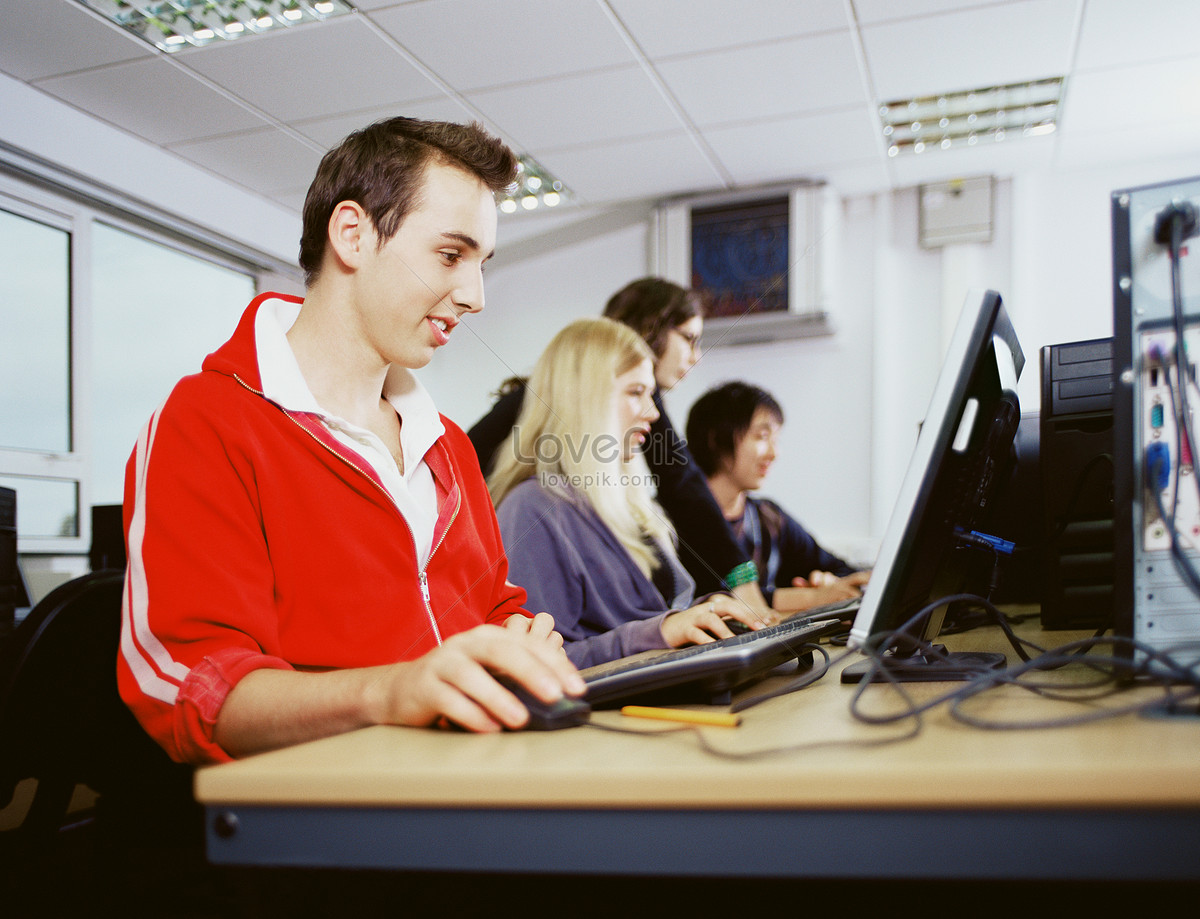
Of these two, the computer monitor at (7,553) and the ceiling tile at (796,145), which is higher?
the ceiling tile at (796,145)

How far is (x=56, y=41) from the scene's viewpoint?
2.75m

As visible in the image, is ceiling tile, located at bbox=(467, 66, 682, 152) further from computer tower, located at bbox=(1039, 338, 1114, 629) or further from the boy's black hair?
computer tower, located at bbox=(1039, 338, 1114, 629)

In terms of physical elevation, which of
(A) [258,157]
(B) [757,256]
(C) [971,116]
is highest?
(C) [971,116]

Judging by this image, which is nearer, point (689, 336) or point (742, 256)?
point (689, 336)

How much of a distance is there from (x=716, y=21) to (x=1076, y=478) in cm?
217

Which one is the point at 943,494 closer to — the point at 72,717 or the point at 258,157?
the point at 72,717

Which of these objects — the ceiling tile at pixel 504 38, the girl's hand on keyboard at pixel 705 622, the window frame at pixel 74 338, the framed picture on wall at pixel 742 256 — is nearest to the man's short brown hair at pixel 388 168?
the girl's hand on keyboard at pixel 705 622

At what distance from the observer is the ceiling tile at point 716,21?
261cm

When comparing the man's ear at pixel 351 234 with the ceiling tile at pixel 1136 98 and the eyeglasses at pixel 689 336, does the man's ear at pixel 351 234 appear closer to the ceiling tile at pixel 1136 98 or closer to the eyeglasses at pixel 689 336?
the eyeglasses at pixel 689 336

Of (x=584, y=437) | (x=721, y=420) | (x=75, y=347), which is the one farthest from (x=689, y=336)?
(x=75, y=347)

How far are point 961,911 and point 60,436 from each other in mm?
3633

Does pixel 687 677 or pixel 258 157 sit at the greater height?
pixel 258 157

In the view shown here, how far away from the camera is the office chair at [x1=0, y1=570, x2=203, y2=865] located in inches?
35.9

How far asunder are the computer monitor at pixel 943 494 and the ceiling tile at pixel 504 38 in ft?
7.52
